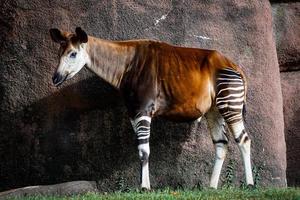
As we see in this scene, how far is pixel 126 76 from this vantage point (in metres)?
8.81

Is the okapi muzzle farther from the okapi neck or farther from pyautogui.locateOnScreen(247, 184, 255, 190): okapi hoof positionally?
pyautogui.locateOnScreen(247, 184, 255, 190): okapi hoof

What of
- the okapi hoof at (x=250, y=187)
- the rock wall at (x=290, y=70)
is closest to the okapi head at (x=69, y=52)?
the okapi hoof at (x=250, y=187)

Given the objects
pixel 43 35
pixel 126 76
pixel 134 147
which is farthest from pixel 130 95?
pixel 43 35

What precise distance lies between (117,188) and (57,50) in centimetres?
176

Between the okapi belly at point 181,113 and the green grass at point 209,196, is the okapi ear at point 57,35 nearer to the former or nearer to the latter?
the okapi belly at point 181,113

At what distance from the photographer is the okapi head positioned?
8.70 m

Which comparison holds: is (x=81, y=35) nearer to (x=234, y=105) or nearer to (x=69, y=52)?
(x=69, y=52)

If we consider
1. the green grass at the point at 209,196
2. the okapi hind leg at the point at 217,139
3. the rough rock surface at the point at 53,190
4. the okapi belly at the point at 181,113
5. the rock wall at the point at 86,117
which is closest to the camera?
the green grass at the point at 209,196

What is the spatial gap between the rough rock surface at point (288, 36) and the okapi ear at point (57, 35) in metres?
3.40

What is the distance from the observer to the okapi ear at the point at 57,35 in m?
8.75

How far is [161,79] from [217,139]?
3.25 feet

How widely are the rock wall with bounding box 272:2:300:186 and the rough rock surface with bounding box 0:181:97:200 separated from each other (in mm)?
3219

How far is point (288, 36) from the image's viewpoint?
35.6ft

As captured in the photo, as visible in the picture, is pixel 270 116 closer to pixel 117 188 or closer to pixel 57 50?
pixel 117 188
